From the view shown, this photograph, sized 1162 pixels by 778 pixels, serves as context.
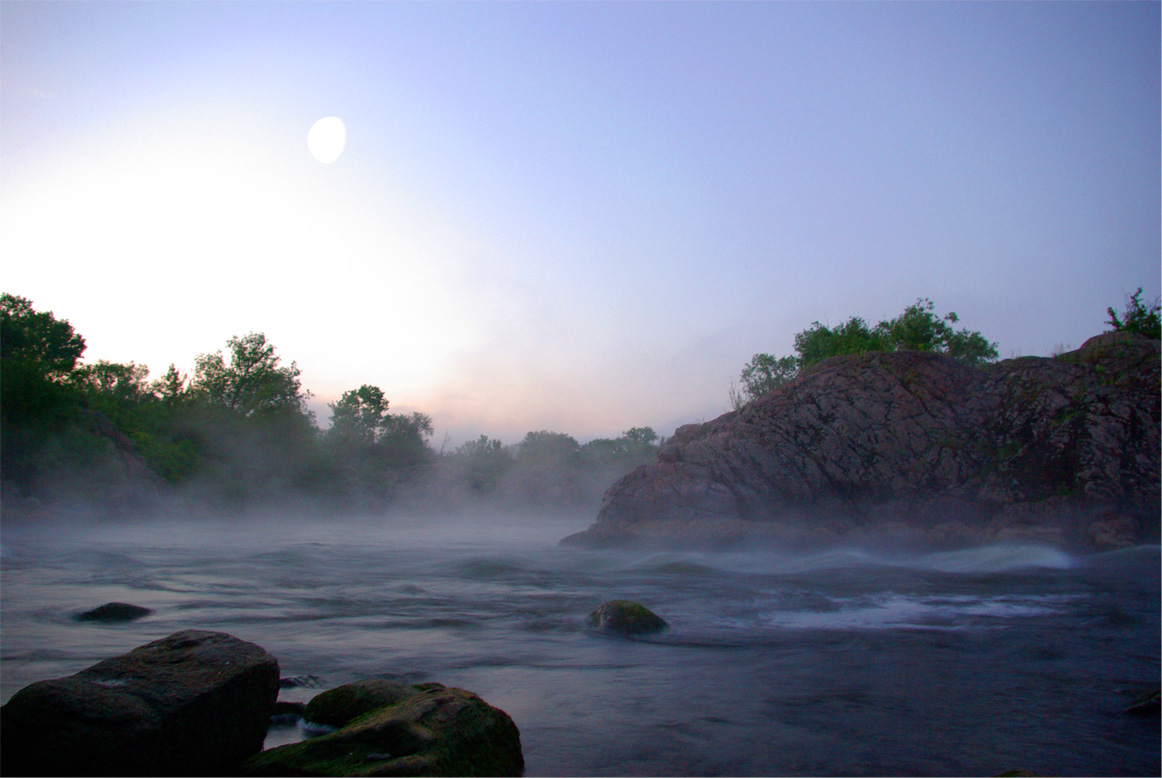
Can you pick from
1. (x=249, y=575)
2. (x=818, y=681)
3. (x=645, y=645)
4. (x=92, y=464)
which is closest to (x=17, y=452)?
(x=92, y=464)

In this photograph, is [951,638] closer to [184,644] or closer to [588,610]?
[588,610]

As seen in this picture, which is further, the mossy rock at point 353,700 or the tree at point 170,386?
the tree at point 170,386

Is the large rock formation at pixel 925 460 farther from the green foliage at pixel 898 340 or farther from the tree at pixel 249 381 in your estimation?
the tree at pixel 249 381

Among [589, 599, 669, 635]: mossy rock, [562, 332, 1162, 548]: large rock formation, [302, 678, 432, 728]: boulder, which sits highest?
[562, 332, 1162, 548]: large rock formation

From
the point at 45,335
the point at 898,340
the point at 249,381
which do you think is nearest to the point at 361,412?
the point at 249,381

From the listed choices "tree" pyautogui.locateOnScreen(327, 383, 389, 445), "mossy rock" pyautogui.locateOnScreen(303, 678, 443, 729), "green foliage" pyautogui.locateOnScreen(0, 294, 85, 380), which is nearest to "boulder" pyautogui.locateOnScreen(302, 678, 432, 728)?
"mossy rock" pyautogui.locateOnScreen(303, 678, 443, 729)

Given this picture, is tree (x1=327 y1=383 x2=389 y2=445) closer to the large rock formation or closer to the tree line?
the tree line

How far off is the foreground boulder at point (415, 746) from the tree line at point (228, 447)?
3206 centimetres

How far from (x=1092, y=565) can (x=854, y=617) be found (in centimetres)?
870

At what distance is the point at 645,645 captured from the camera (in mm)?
7777

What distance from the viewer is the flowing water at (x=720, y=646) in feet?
15.6

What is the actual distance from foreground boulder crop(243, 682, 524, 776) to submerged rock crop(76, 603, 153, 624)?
19.8ft

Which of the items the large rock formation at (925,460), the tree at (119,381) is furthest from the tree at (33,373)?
the large rock formation at (925,460)

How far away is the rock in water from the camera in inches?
136
